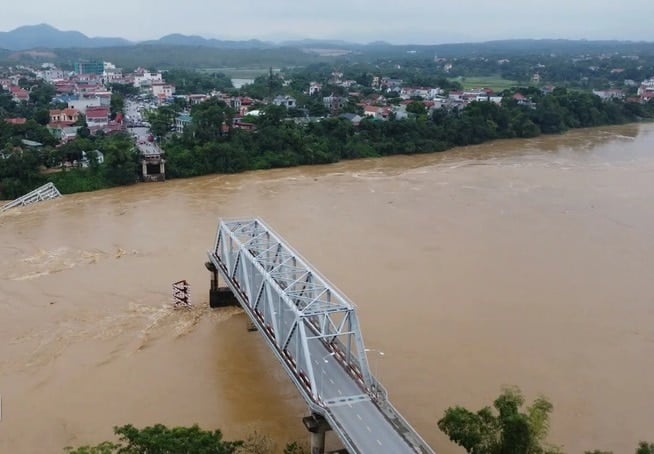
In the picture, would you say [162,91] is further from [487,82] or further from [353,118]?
[487,82]

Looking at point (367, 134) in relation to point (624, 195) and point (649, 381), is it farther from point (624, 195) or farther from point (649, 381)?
point (649, 381)

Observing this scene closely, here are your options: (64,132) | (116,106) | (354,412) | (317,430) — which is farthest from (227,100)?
(354,412)

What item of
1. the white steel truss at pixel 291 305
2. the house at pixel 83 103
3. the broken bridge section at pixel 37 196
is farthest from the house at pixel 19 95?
the white steel truss at pixel 291 305

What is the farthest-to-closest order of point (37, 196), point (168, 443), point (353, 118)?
point (353, 118)
point (37, 196)
point (168, 443)

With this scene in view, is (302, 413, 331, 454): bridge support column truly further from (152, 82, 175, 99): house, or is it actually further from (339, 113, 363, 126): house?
(152, 82, 175, 99): house

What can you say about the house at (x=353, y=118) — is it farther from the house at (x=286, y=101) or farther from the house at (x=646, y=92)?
the house at (x=646, y=92)

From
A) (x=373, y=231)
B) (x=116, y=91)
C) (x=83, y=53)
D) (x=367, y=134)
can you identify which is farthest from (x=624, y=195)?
(x=83, y=53)
